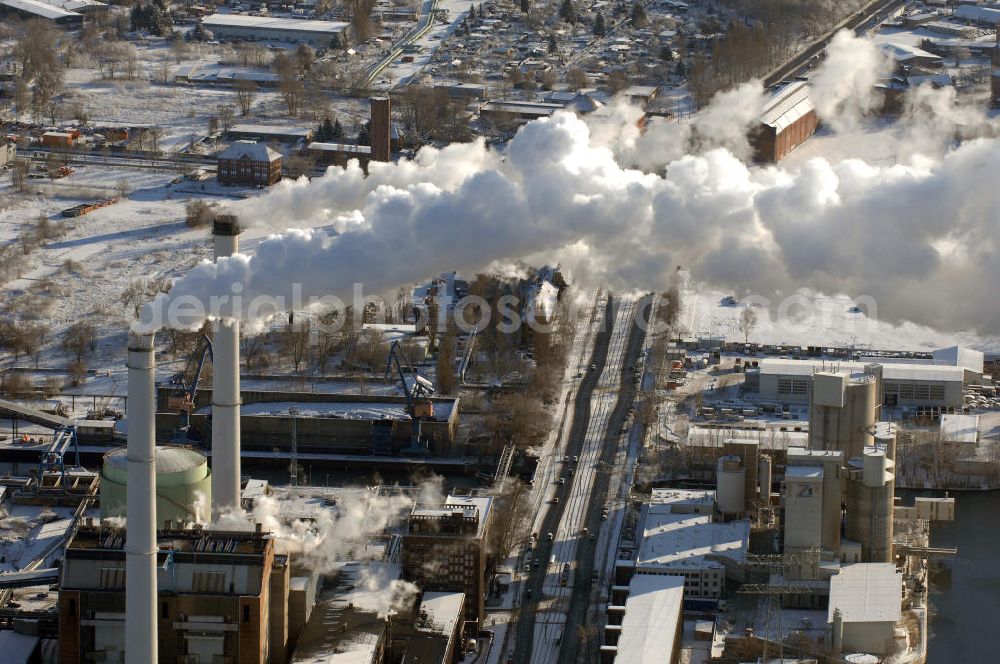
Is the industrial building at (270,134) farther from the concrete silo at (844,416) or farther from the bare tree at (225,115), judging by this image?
the concrete silo at (844,416)

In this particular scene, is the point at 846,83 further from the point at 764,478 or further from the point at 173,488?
the point at 173,488

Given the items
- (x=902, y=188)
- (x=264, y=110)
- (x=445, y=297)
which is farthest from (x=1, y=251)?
(x=902, y=188)

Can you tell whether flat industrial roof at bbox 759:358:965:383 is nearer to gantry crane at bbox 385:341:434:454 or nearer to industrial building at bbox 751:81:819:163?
gantry crane at bbox 385:341:434:454

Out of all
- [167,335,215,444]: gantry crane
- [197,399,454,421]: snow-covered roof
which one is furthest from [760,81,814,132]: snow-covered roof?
[167,335,215,444]: gantry crane

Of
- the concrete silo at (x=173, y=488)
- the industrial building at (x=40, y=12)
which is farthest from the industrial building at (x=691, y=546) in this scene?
the industrial building at (x=40, y=12)

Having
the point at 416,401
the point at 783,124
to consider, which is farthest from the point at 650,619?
the point at 783,124

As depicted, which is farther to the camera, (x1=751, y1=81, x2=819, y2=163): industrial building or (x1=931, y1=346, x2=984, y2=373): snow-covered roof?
(x1=751, y1=81, x2=819, y2=163): industrial building
